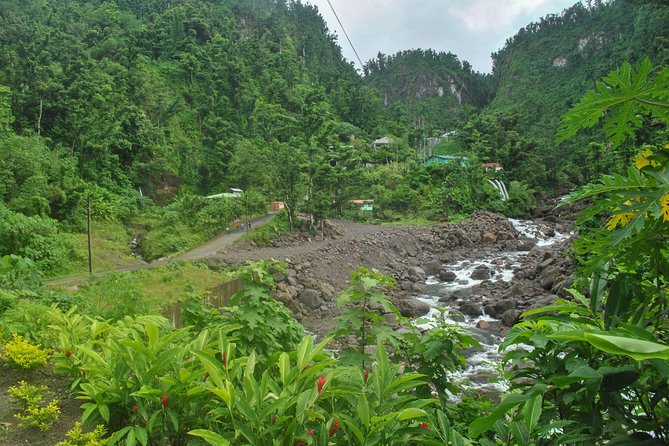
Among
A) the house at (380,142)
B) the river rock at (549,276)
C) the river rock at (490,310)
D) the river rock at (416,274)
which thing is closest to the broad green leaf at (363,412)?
the river rock at (490,310)

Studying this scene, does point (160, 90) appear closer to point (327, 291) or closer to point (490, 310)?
point (327, 291)

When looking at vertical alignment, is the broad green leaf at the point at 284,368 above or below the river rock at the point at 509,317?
above

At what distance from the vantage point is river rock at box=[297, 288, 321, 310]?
12.5 m

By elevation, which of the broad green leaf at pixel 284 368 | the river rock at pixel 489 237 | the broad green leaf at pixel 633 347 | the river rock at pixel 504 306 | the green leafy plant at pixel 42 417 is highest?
the river rock at pixel 489 237

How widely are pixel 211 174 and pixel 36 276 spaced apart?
77.6ft

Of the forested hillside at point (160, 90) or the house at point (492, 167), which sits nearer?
the forested hillside at point (160, 90)

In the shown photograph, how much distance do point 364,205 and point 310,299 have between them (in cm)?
1515

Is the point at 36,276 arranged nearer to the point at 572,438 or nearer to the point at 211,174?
the point at 572,438

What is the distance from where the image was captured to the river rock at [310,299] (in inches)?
491

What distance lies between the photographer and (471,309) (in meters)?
12.1

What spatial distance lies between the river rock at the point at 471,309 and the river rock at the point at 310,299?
438cm

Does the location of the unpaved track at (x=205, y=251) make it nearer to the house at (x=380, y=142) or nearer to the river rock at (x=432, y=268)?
the river rock at (x=432, y=268)

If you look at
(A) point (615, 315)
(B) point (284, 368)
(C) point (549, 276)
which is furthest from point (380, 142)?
(A) point (615, 315)

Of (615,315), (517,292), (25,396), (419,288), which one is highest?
(615,315)
